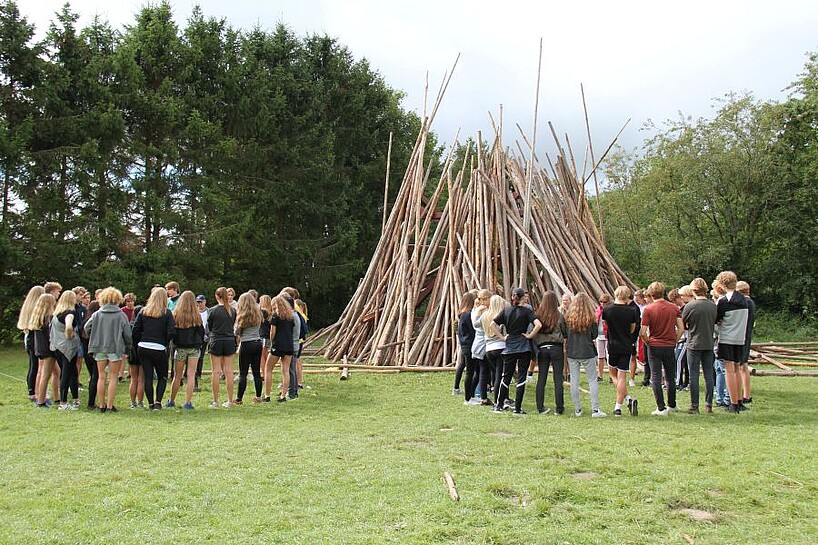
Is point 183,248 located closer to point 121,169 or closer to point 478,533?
point 121,169

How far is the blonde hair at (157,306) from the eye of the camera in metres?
8.77

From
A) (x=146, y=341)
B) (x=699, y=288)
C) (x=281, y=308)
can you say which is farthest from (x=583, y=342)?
(x=146, y=341)

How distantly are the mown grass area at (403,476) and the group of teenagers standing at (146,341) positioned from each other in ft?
1.57

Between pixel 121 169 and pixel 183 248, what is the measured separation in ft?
9.66

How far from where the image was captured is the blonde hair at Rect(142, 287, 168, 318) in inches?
345

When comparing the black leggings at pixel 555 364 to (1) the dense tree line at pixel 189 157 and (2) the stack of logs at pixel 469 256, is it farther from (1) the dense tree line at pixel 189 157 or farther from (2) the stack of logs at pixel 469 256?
(1) the dense tree line at pixel 189 157

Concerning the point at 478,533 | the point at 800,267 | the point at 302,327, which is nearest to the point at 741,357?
the point at 478,533

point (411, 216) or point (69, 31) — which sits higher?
point (69, 31)

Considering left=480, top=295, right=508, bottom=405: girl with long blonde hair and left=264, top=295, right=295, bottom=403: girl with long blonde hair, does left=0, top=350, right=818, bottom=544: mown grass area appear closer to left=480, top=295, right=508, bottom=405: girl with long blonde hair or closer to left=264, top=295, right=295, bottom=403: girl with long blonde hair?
left=480, top=295, right=508, bottom=405: girl with long blonde hair

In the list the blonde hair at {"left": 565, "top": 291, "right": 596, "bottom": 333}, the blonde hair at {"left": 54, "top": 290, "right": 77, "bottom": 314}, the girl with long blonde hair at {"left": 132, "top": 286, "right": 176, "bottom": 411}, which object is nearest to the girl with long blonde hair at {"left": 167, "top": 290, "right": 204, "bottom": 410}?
the girl with long blonde hair at {"left": 132, "top": 286, "right": 176, "bottom": 411}

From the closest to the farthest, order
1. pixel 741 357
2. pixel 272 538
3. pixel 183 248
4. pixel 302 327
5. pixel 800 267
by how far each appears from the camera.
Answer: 1. pixel 272 538
2. pixel 741 357
3. pixel 302 327
4. pixel 183 248
5. pixel 800 267

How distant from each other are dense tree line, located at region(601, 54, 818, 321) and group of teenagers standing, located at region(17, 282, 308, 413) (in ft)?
63.8

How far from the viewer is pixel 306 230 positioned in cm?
2623

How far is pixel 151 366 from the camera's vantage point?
9.03 m
